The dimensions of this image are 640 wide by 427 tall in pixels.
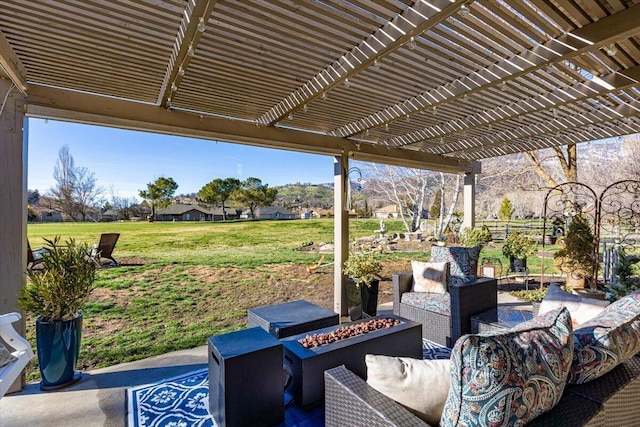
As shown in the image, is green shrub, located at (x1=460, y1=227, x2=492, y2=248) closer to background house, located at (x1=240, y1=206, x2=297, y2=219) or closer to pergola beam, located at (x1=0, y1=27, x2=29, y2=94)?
background house, located at (x1=240, y1=206, x2=297, y2=219)

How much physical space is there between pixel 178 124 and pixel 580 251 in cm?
580

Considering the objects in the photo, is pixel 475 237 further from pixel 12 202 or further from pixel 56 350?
pixel 12 202

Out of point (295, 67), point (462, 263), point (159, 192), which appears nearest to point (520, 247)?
point (462, 263)

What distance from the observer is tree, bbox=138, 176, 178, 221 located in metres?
5.01

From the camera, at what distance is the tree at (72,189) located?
4.24 m

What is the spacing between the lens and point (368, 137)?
16.8 feet

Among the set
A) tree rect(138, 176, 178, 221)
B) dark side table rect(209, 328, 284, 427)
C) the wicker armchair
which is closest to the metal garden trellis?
the wicker armchair

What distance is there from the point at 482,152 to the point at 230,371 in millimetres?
5902

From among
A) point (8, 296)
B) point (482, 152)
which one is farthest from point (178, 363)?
point (482, 152)

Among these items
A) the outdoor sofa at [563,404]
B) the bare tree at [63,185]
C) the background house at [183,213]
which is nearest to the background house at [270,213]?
the background house at [183,213]

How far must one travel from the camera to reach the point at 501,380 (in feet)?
3.72

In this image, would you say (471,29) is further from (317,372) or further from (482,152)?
(482,152)

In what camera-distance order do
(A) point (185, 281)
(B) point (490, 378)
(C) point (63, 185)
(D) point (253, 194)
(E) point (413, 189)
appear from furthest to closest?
→ (E) point (413, 189)
(D) point (253, 194)
(A) point (185, 281)
(C) point (63, 185)
(B) point (490, 378)

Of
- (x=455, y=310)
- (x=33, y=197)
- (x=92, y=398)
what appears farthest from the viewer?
(x=33, y=197)
